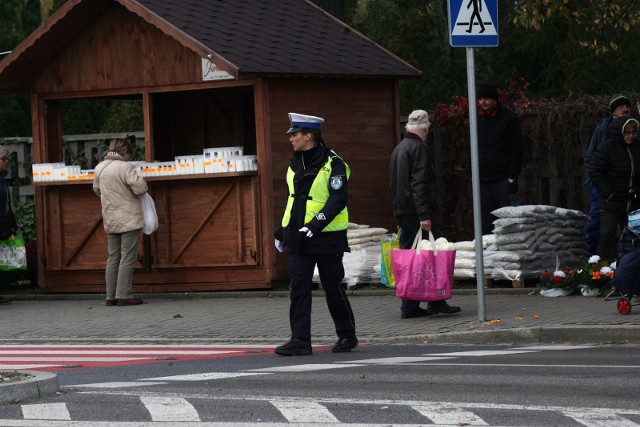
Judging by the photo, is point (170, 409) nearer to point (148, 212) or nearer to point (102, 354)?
point (102, 354)

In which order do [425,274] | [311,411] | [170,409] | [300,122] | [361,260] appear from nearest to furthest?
[311,411], [170,409], [300,122], [425,274], [361,260]

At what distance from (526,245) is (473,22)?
346cm

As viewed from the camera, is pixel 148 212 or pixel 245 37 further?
pixel 245 37

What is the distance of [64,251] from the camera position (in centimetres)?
2023

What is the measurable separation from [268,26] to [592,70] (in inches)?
471

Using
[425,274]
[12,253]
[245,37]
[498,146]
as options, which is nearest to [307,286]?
[425,274]

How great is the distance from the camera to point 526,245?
1655 centimetres

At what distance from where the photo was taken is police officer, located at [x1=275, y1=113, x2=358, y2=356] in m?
12.4

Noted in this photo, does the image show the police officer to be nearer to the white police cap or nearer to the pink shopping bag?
the white police cap

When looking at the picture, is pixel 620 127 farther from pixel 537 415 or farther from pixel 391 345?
pixel 537 415

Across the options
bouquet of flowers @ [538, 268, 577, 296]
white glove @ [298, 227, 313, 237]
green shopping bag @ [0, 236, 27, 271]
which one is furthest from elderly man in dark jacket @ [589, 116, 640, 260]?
green shopping bag @ [0, 236, 27, 271]

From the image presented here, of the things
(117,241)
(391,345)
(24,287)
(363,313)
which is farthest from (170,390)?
(24,287)

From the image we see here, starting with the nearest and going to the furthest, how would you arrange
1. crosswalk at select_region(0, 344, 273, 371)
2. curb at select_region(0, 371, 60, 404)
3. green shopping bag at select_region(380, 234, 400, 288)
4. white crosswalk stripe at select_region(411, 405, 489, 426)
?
1. white crosswalk stripe at select_region(411, 405, 489, 426)
2. curb at select_region(0, 371, 60, 404)
3. crosswalk at select_region(0, 344, 273, 371)
4. green shopping bag at select_region(380, 234, 400, 288)

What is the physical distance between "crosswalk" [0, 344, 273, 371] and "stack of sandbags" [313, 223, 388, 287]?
411 centimetres
